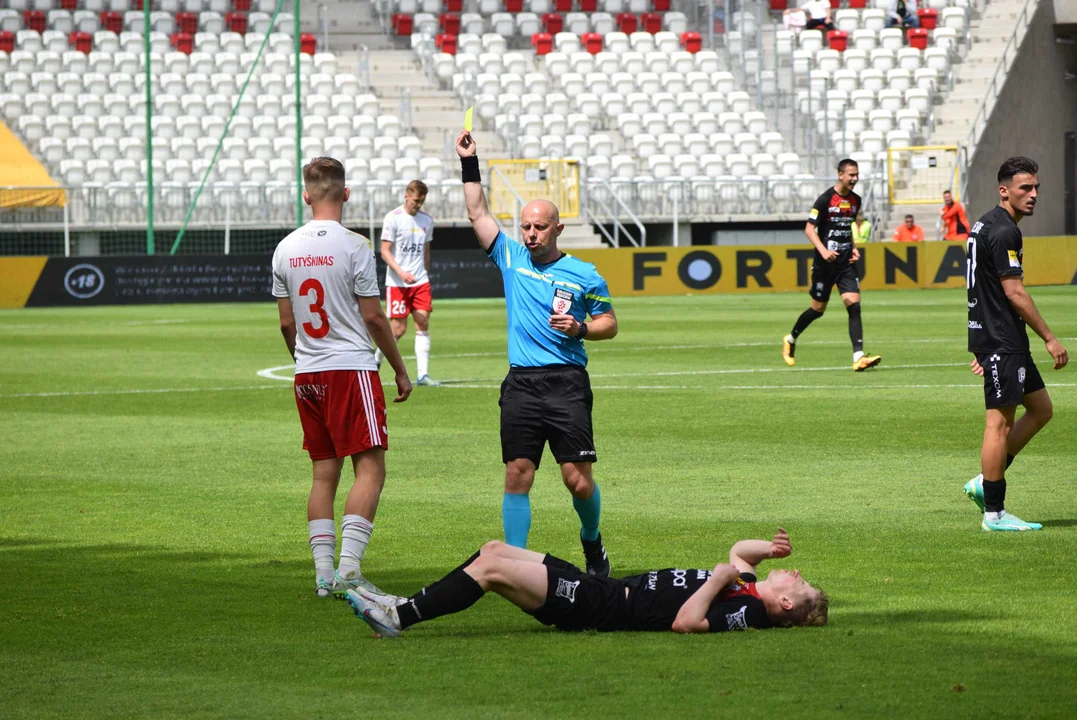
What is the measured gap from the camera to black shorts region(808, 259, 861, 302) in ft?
62.3

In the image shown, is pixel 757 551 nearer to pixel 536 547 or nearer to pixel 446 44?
pixel 536 547

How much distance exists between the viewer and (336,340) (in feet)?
24.6

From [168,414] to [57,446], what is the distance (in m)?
2.30

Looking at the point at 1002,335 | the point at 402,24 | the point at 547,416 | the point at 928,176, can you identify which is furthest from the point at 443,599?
the point at 402,24

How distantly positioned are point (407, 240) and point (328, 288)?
10.2m

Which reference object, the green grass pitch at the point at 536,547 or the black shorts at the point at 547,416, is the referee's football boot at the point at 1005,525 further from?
the black shorts at the point at 547,416

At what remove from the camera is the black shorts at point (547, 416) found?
24.7ft

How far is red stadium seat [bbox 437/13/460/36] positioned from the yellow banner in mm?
13442

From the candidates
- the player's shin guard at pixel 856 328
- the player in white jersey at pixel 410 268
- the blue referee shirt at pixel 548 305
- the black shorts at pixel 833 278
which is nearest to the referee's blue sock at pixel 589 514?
the blue referee shirt at pixel 548 305

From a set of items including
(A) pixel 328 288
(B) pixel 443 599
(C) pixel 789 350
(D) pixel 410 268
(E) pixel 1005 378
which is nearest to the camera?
(B) pixel 443 599

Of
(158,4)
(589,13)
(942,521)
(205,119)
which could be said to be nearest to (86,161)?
(205,119)

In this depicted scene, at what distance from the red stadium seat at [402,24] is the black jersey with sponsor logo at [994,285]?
39.8 metres

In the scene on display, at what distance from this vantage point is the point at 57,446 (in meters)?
13.3

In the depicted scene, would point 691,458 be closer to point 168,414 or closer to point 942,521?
point 942,521
